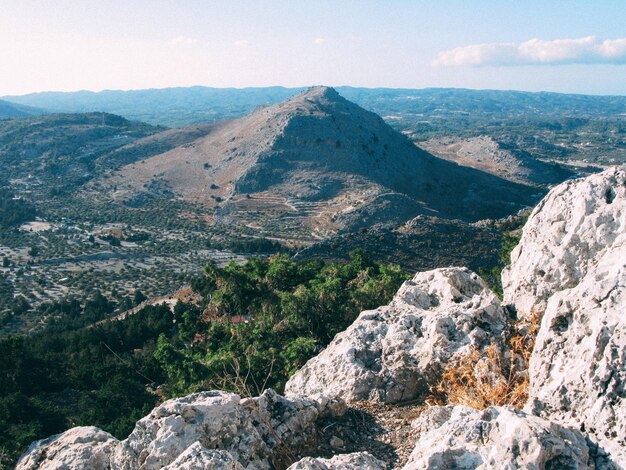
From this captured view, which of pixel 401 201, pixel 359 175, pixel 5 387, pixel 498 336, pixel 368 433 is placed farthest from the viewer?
pixel 359 175

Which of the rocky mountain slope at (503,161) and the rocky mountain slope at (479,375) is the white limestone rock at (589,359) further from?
the rocky mountain slope at (503,161)

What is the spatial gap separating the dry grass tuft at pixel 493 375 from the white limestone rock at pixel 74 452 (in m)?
4.37

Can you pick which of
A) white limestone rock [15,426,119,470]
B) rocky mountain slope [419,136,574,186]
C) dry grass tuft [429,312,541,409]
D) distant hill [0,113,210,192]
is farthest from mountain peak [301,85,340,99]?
white limestone rock [15,426,119,470]

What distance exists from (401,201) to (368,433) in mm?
55571

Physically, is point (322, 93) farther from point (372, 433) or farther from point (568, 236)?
point (372, 433)

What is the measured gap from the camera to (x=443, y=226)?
42.8m

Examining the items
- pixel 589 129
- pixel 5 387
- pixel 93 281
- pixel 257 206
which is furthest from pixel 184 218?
pixel 589 129

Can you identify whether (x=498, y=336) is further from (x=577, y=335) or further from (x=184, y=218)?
(x=184, y=218)

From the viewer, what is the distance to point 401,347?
336 inches

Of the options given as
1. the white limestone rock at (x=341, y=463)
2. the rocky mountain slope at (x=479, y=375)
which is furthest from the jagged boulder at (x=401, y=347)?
the white limestone rock at (x=341, y=463)

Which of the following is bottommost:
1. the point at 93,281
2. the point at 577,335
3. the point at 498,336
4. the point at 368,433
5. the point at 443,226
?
the point at 93,281

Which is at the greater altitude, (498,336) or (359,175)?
(498,336)

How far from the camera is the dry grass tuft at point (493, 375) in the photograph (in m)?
6.60

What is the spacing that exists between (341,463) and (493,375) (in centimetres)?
274
